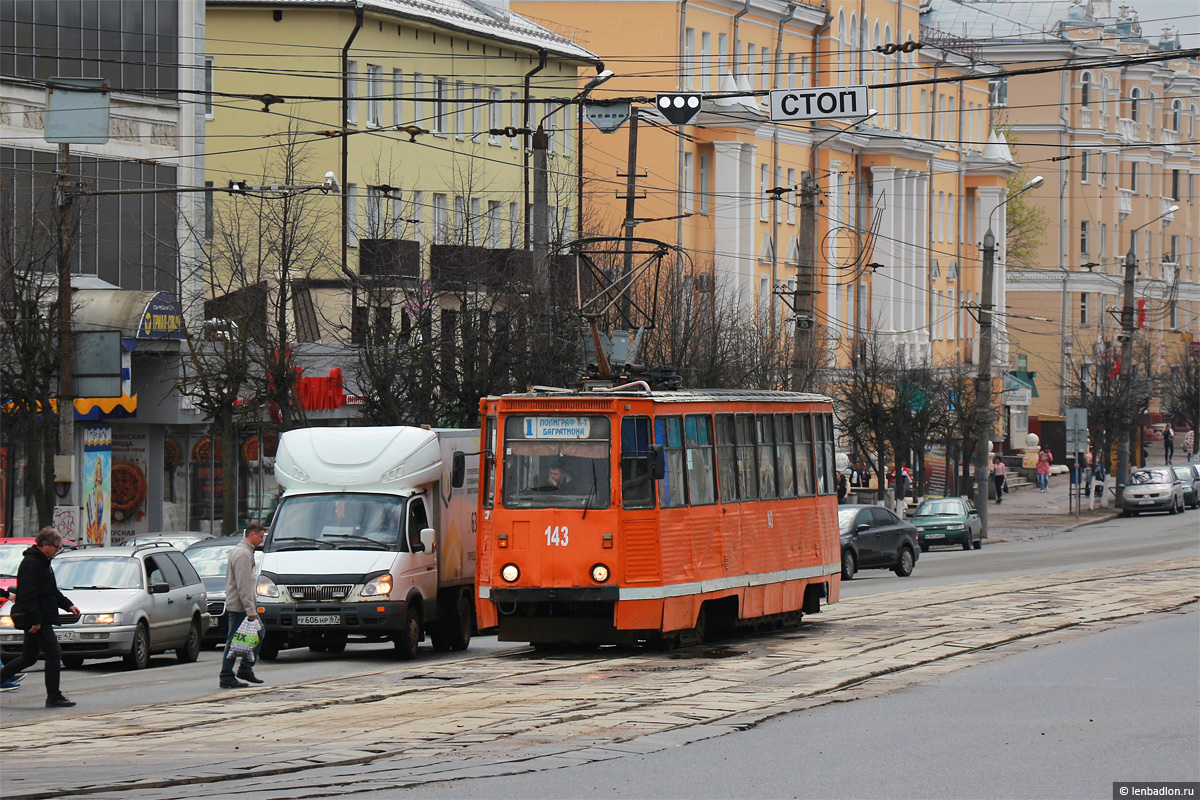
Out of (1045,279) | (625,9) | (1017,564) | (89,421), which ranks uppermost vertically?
(625,9)

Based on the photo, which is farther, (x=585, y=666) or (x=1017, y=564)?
(x=1017, y=564)

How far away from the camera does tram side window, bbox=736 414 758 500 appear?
2192cm

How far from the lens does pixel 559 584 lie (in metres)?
19.7

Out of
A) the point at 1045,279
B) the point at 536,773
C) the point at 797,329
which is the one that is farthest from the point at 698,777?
the point at 1045,279

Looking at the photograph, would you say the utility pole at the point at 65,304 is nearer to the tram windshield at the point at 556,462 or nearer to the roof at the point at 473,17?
the tram windshield at the point at 556,462

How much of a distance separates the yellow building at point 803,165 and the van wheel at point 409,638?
29216mm

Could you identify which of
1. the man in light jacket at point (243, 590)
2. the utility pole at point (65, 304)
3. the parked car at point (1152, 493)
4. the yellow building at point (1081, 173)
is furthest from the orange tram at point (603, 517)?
the yellow building at point (1081, 173)

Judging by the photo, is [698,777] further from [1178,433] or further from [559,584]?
[1178,433]

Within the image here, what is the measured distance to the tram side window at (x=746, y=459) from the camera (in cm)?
2192

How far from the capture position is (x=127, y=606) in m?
21.7

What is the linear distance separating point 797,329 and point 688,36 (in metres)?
31.5

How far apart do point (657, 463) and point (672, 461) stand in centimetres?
56

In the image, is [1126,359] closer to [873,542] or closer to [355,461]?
[873,542]

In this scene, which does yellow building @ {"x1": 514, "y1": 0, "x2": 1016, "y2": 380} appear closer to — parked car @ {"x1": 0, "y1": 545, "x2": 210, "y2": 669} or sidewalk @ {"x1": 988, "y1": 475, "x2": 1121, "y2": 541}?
sidewalk @ {"x1": 988, "y1": 475, "x2": 1121, "y2": 541}
